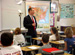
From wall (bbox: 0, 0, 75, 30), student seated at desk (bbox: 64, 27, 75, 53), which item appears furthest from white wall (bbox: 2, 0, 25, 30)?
student seated at desk (bbox: 64, 27, 75, 53)

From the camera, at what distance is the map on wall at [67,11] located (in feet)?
28.9

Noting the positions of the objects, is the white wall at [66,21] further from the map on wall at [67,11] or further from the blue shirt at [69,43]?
the blue shirt at [69,43]

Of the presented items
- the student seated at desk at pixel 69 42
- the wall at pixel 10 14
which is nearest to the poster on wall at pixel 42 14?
the wall at pixel 10 14

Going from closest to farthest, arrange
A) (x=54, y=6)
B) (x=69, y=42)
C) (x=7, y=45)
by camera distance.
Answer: (x=7, y=45) → (x=69, y=42) → (x=54, y=6)

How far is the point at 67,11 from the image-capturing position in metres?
8.89

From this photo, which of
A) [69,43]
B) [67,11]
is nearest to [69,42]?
[69,43]

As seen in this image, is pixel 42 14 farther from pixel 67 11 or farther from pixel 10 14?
pixel 67 11

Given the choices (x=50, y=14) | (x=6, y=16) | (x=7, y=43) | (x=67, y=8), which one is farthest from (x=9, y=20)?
(x=7, y=43)

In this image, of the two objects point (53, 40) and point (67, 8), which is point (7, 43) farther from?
point (67, 8)

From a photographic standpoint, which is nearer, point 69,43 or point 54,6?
point 69,43

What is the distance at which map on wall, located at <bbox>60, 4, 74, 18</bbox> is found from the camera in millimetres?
8823

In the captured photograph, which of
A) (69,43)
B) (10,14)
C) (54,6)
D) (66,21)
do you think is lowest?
(69,43)

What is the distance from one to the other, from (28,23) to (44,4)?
2736 millimetres

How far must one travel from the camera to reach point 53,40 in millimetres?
4949
